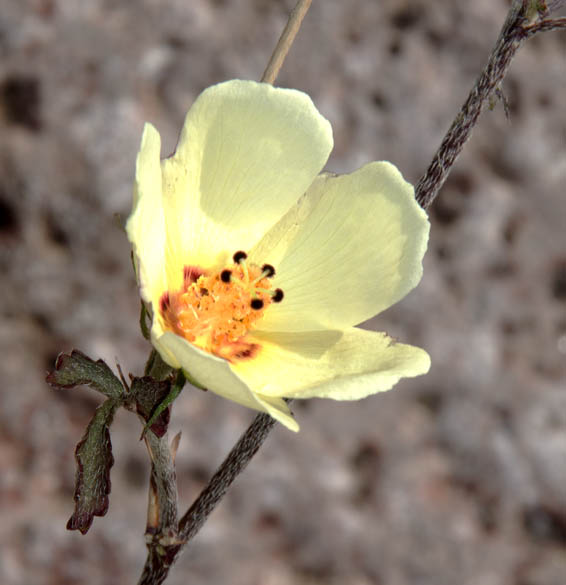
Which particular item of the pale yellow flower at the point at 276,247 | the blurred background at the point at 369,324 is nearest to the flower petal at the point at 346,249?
the pale yellow flower at the point at 276,247

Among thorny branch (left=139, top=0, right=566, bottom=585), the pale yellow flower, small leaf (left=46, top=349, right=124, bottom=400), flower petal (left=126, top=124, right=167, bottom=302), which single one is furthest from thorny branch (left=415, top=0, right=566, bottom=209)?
small leaf (left=46, top=349, right=124, bottom=400)

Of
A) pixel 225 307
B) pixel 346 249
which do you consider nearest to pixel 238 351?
pixel 225 307

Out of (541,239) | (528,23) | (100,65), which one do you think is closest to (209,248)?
(528,23)

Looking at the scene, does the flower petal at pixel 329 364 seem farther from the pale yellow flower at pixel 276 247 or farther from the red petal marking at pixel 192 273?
the red petal marking at pixel 192 273

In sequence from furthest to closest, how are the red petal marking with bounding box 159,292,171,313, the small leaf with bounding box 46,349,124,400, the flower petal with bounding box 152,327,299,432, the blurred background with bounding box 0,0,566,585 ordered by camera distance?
the blurred background with bounding box 0,0,566,585 < the red petal marking with bounding box 159,292,171,313 < the small leaf with bounding box 46,349,124,400 < the flower petal with bounding box 152,327,299,432

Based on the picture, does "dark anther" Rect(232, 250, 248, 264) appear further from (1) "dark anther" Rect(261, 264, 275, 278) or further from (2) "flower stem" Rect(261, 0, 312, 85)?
(2) "flower stem" Rect(261, 0, 312, 85)

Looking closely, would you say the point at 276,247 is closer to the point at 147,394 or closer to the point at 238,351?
the point at 238,351
